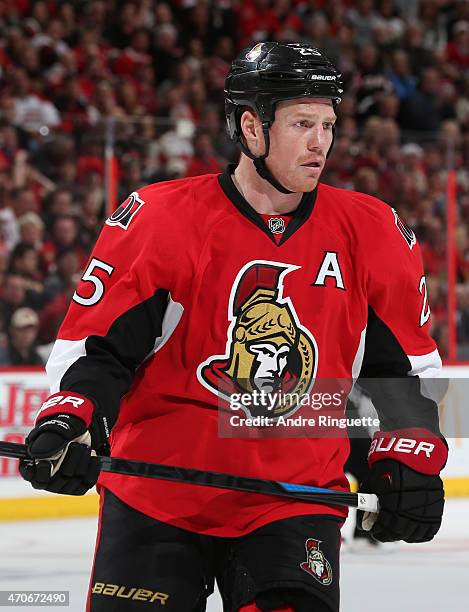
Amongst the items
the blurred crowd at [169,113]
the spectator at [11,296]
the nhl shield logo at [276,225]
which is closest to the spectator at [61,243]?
the blurred crowd at [169,113]

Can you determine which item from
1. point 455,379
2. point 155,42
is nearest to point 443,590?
point 455,379

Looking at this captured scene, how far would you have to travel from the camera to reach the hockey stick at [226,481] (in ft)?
6.80

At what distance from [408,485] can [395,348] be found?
0.25m

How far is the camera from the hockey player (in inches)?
80.2

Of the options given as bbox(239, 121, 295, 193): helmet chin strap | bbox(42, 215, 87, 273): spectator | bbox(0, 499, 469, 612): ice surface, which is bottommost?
bbox(0, 499, 469, 612): ice surface

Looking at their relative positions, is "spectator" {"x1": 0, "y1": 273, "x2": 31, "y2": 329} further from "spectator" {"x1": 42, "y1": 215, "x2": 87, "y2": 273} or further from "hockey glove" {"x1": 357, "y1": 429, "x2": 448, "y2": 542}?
"hockey glove" {"x1": 357, "y1": 429, "x2": 448, "y2": 542}

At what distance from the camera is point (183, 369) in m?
2.16

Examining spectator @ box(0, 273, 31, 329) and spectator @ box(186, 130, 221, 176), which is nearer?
spectator @ box(0, 273, 31, 329)

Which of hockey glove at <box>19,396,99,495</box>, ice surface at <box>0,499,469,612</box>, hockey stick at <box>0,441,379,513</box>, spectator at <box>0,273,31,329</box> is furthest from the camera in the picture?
spectator at <box>0,273,31,329</box>

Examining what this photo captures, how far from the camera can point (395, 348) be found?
2.24 meters

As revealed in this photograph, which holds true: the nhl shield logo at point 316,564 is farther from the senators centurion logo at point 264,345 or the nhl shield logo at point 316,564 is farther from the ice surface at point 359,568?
the ice surface at point 359,568

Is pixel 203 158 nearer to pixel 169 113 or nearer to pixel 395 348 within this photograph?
pixel 169 113

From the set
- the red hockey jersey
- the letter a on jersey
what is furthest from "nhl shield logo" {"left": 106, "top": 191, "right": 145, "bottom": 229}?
the letter a on jersey

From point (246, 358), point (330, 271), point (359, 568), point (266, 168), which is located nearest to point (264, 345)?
point (246, 358)
